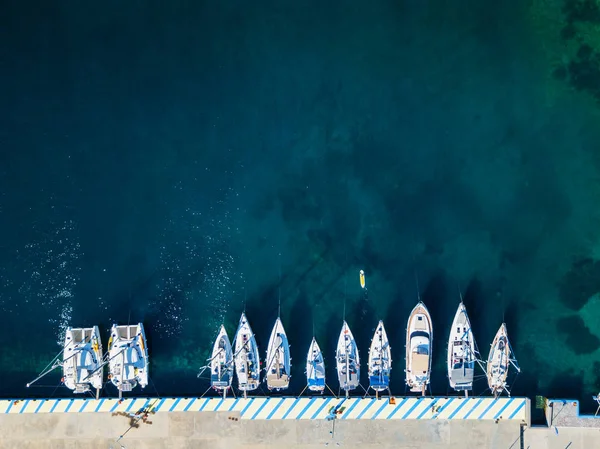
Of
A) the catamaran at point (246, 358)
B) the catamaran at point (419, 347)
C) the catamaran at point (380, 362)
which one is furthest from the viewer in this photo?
the catamaran at point (246, 358)

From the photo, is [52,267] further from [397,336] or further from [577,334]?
[577,334]

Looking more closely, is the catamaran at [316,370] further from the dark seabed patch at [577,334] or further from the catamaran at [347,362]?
the dark seabed patch at [577,334]

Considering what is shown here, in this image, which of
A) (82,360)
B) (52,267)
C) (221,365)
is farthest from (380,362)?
Answer: (52,267)

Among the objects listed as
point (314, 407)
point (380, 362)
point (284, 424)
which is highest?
point (380, 362)

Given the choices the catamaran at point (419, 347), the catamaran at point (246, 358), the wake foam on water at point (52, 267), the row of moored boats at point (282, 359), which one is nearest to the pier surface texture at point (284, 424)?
the row of moored boats at point (282, 359)

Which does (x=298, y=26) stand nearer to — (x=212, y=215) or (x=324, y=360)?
(x=212, y=215)

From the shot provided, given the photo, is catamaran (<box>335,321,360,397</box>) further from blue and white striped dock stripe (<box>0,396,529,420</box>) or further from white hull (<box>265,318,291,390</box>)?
white hull (<box>265,318,291,390</box>)

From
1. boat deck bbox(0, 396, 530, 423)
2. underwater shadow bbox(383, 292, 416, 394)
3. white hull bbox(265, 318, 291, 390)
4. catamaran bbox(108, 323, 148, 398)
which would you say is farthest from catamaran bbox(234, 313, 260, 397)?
underwater shadow bbox(383, 292, 416, 394)

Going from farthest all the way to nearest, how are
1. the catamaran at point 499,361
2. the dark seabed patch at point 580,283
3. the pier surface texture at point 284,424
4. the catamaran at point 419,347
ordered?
the dark seabed patch at point 580,283 < the pier surface texture at point 284,424 < the catamaran at point 419,347 < the catamaran at point 499,361

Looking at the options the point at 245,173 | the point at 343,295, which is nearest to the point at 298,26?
the point at 245,173
